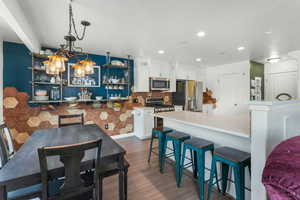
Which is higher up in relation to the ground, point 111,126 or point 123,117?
point 123,117

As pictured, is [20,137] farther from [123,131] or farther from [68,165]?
[68,165]

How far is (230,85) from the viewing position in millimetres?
5266

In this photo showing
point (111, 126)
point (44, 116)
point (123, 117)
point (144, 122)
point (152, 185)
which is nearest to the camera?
point (152, 185)

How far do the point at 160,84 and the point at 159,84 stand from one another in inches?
1.7

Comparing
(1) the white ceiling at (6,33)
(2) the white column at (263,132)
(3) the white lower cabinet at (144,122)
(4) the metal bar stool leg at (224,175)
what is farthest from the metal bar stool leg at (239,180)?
(1) the white ceiling at (6,33)

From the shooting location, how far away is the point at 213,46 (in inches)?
133

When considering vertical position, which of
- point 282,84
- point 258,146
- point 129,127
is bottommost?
point 129,127

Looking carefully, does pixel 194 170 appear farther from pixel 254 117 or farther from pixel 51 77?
pixel 51 77

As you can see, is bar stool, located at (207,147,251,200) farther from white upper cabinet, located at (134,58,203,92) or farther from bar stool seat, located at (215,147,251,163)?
white upper cabinet, located at (134,58,203,92)

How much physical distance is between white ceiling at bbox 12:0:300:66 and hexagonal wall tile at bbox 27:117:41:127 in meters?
1.73

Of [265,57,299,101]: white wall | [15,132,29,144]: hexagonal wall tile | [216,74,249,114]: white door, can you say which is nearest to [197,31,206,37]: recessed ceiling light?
[216,74,249,114]: white door

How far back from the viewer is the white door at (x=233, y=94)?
15.8ft

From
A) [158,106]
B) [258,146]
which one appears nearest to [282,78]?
[158,106]

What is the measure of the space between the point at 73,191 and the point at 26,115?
118 inches
